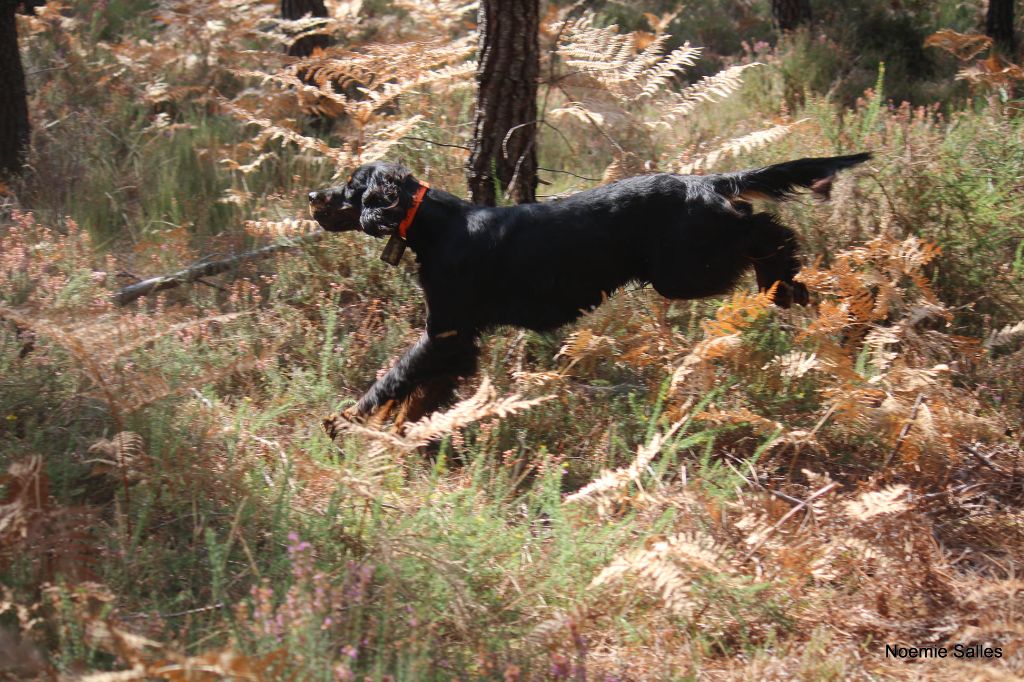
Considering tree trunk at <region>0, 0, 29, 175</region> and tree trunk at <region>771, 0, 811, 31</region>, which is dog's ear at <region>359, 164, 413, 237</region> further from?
tree trunk at <region>771, 0, 811, 31</region>

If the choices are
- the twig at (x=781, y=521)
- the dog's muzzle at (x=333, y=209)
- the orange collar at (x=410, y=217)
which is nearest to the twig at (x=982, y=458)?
the twig at (x=781, y=521)

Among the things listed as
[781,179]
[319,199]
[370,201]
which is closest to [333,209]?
[319,199]

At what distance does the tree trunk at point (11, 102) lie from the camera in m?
5.98

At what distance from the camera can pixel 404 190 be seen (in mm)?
4082

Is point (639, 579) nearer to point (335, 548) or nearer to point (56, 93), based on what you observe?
point (335, 548)

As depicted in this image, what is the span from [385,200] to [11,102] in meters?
3.81

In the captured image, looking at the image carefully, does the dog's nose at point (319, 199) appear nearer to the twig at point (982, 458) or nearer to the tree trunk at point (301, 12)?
the twig at point (982, 458)

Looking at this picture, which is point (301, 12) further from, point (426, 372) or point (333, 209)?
point (426, 372)

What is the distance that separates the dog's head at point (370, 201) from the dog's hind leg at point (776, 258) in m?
1.67

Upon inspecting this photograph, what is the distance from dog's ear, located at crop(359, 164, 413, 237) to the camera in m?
4.02

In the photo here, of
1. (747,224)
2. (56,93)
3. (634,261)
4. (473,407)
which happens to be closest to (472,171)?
(634,261)

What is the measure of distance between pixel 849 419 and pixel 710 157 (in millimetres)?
1824

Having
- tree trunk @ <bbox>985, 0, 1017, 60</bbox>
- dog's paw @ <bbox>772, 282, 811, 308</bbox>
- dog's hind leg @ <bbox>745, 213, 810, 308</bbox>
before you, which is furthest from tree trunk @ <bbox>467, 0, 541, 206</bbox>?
tree trunk @ <bbox>985, 0, 1017, 60</bbox>

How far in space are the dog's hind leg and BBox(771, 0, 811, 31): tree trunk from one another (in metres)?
6.20
